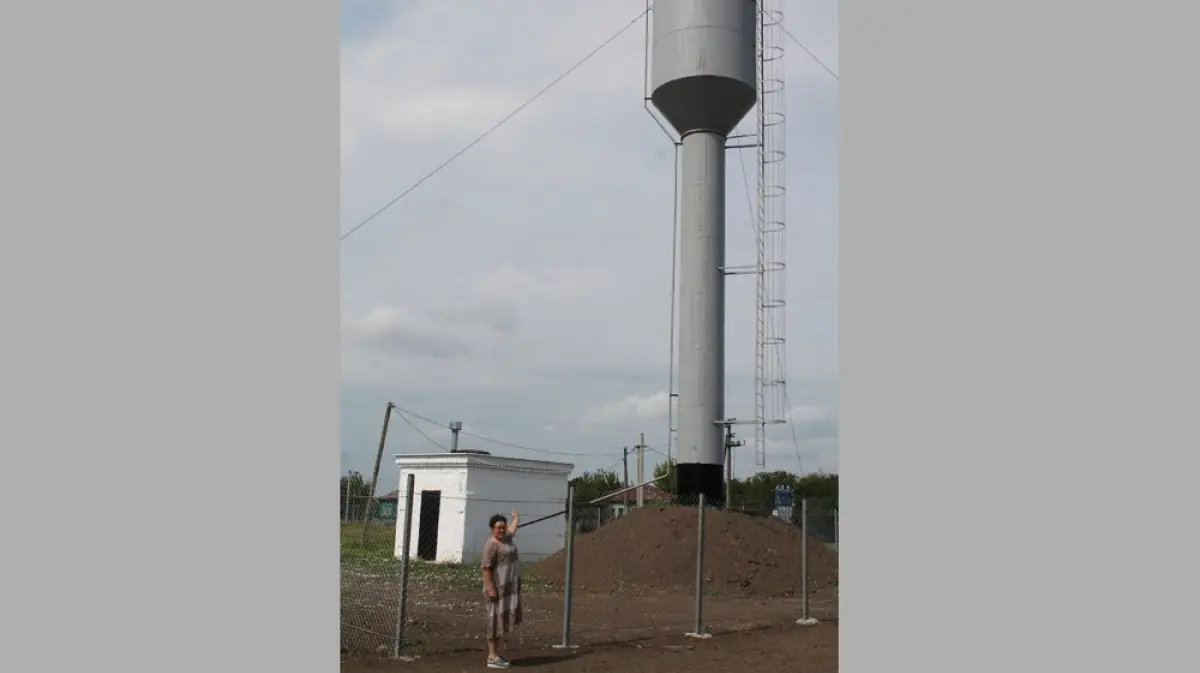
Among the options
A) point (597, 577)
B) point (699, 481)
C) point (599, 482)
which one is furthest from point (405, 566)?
point (599, 482)

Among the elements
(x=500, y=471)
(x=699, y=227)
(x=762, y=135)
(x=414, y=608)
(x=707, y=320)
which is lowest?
(x=414, y=608)

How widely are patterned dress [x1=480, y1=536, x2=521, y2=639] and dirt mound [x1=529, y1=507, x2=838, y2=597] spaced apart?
10672 mm

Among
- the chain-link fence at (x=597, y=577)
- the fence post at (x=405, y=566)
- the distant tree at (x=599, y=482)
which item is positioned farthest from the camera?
the distant tree at (x=599, y=482)

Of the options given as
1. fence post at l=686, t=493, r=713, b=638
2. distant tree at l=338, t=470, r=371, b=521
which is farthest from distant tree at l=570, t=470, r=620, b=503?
fence post at l=686, t=493, r=713, b=638

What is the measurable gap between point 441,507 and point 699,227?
1201 centimetres

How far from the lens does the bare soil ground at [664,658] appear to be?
10.4 metres

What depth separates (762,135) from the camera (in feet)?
76.7

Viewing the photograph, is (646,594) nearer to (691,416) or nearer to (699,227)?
(691,416)

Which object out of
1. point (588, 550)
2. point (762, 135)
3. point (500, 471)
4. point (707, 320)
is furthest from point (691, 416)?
point (500, 471)

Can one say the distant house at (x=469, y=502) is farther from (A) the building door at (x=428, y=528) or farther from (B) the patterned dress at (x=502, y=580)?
(B) the patterned dress at (x=502, y=580)

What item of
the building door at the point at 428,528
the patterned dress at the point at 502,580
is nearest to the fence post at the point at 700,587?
the patterned dress at the point at 502,580

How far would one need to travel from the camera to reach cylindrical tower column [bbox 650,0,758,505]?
22406 millimetres

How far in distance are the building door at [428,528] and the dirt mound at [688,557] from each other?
19.5ft

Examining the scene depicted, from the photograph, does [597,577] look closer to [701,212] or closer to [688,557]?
[688,557]
